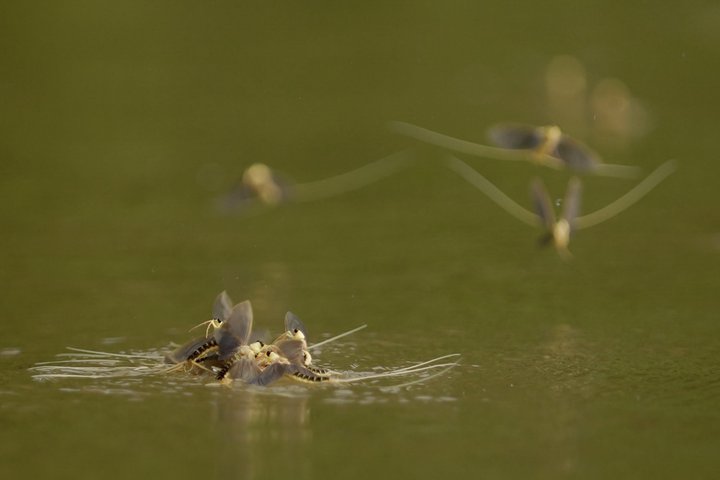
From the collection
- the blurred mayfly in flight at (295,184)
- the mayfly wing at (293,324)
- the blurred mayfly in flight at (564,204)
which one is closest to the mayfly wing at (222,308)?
the mayfly wing at (293,324)

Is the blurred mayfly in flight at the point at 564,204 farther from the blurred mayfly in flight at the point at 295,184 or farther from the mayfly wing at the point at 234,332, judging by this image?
the mayfly wing at the point at 234,332

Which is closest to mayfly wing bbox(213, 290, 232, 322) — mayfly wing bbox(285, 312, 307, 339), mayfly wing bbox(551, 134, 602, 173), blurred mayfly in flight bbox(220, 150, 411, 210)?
mayfly wing bbox(285, 312, 307, 339)

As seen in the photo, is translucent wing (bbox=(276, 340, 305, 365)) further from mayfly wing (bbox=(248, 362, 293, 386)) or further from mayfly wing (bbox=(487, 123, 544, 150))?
mayfly wing (bbox=(487, 123, 544, 150))

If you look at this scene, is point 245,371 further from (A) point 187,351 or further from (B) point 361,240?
(B) point 361,240

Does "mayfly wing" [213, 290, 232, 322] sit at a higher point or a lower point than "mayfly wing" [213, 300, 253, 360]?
higher

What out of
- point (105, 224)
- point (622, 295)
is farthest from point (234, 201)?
point (622, 295)

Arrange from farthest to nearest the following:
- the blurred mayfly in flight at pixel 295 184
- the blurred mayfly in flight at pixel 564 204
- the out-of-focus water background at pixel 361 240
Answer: the blurred mayfly in flight at pixel 295 184
the blurred mayfly in flight at pixel 564 204
the out-of-focus water background at pixel 361 240
